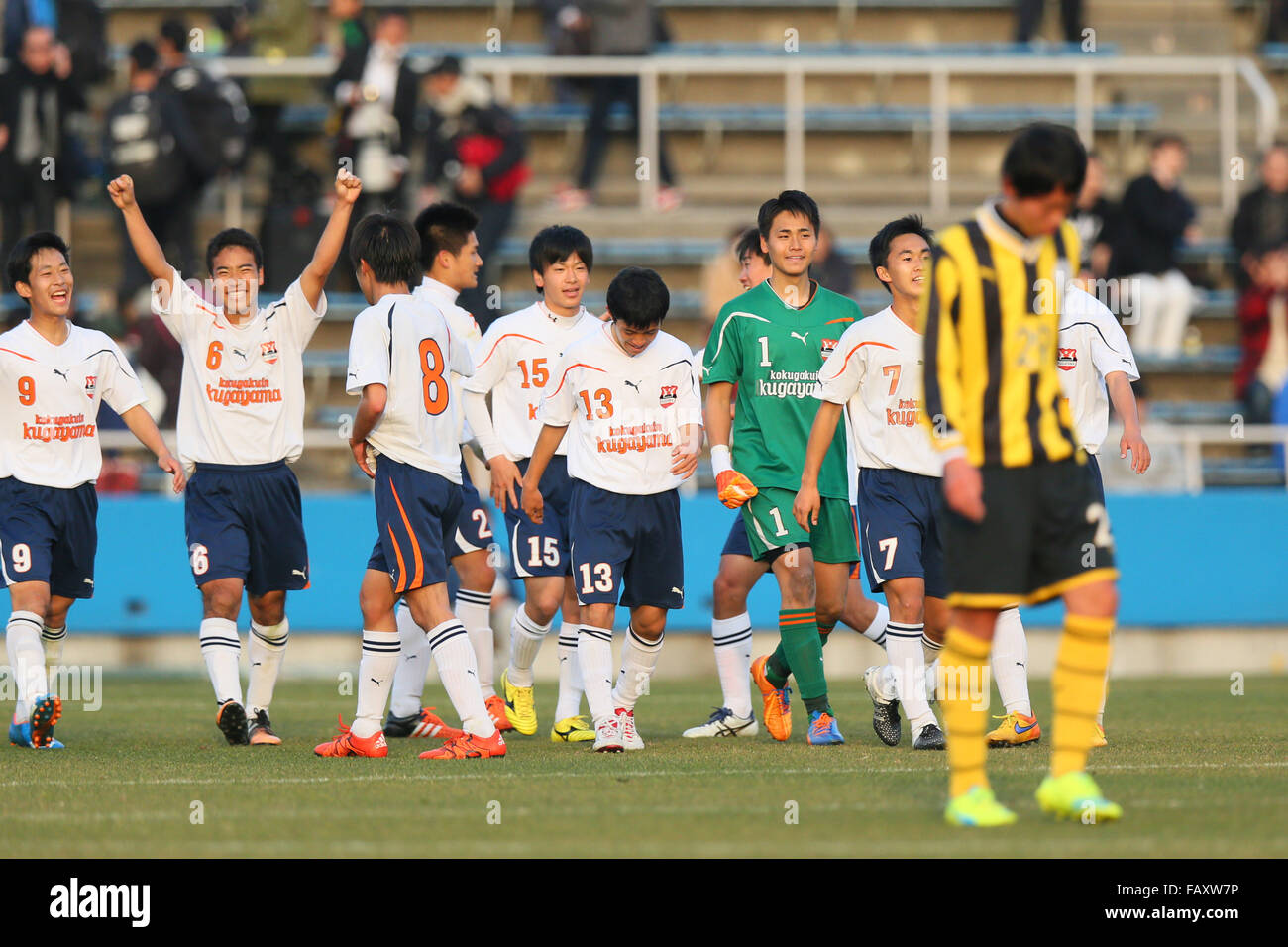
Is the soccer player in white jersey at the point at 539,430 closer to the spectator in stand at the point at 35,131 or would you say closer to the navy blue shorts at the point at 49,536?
the navy blue shorts at the point at 49,536

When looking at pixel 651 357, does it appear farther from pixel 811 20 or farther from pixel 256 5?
pixel 811 20

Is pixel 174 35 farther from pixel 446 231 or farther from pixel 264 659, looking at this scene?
pixel 264 659

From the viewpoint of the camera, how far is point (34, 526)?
951 centimetres

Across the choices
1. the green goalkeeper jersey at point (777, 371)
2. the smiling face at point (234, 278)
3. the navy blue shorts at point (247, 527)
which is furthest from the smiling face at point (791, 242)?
the navy blue shorts at point (247, 527)

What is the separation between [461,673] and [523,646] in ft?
5.85

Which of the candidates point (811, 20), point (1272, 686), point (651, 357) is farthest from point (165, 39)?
point (1272, 686)

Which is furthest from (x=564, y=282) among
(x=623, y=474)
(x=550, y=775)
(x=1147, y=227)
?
(x=1147, y=227)

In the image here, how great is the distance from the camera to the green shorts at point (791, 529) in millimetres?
9039

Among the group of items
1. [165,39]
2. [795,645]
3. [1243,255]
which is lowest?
[795,645]

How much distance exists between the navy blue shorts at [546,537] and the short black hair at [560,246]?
1.07m

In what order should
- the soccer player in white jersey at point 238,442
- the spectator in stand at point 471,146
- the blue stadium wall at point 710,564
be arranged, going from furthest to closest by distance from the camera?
the spectator in stand at point 471,146, the blue stadium wall at point 710,564, the soccer player in white jersey at point 238,442

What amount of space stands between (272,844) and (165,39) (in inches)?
492

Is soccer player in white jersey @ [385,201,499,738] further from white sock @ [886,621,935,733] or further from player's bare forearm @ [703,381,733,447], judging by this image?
white sock @ [886,621,935,733]

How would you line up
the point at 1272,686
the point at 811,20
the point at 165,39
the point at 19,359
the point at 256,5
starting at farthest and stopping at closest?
1. the point at 811,20
2. the point at 256,5
3. the point at 165,39
4. the point at 1272,686
5. the point at 19,359
